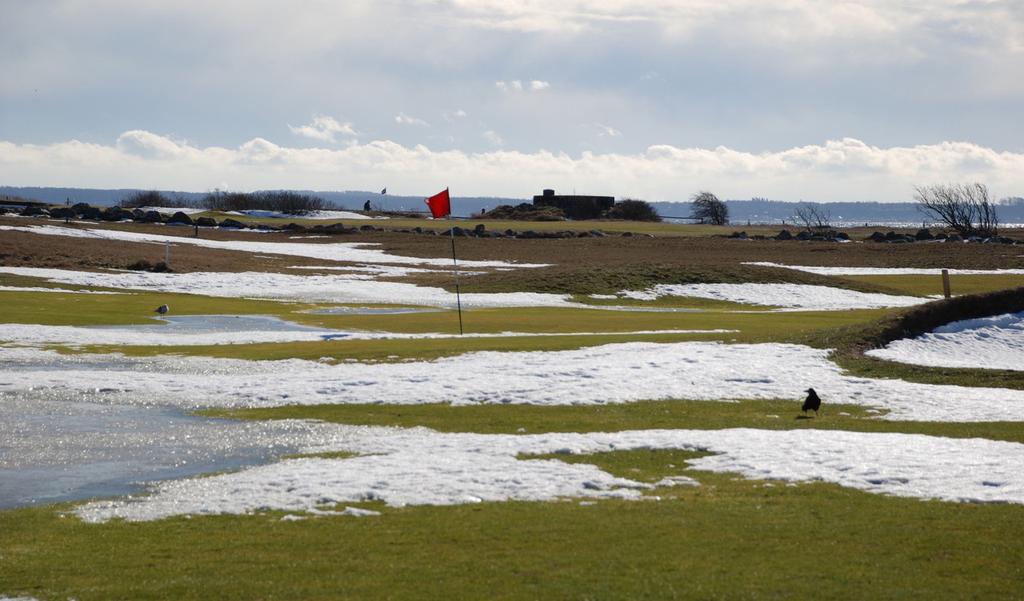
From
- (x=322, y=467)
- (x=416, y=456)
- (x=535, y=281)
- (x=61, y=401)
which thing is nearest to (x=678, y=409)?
(x=416, y=456)

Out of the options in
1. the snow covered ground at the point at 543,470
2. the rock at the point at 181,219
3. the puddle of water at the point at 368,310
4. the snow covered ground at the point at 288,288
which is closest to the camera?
the snow covered ground at the point at 543,470

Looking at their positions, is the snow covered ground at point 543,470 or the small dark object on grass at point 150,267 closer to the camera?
the snow covered ground at point 543,470

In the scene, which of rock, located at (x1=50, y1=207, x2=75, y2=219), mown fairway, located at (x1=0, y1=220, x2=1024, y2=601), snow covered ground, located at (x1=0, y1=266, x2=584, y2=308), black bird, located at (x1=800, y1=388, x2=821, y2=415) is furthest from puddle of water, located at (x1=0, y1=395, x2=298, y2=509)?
rock, located at (x1=50, y1=207, x2=75, y2=219)

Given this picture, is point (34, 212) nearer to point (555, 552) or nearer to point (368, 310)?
point (368, 310)

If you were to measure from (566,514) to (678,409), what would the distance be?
390 inches

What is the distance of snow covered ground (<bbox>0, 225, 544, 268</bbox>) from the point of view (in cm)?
8656

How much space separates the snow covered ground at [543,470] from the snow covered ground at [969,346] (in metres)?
11.0

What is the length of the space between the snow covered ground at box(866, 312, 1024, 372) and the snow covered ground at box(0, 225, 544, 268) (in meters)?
51.7

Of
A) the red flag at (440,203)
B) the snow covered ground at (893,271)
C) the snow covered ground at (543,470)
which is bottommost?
the snow covered ground at (543,470)

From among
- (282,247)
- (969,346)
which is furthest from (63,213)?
(969,346)

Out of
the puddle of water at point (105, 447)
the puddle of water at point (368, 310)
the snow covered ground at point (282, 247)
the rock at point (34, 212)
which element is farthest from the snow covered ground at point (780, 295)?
the rock at point (34, 212)

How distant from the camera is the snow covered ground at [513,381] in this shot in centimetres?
2464

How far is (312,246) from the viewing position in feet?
326

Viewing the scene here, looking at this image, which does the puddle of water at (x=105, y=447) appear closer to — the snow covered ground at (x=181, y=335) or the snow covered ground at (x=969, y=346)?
the snow covered ground at (x=181, y=335)
